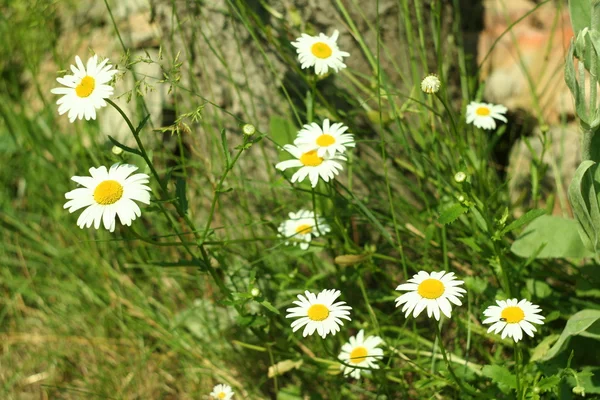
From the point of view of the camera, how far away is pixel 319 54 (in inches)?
64.5

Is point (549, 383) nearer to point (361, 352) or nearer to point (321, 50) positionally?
point (361, 352)

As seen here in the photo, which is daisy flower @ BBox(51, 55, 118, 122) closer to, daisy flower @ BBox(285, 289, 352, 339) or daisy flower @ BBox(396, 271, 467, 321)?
daisy flower @ BBox(285, 289, 352, 339)

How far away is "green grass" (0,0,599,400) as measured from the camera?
1.66m

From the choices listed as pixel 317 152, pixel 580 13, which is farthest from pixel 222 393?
pixel 580 13

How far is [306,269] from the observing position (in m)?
2.17

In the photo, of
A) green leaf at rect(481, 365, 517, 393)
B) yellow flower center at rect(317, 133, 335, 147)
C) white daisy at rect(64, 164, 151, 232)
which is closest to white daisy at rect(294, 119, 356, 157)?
yellow flower center at rect(317, 133, 335, 147)

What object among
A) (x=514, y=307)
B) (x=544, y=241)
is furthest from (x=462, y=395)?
(x=544, y=241)

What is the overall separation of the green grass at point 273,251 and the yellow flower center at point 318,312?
128 millimetres

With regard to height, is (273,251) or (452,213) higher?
(273,251)

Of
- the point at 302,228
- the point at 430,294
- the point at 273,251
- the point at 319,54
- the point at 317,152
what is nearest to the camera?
the point at 430,294

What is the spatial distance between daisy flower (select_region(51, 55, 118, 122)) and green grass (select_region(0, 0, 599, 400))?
0.66ft

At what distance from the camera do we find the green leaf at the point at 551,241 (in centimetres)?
163

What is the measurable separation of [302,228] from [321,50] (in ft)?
1.39

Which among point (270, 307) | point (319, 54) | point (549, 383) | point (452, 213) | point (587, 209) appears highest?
point (319, 54)
